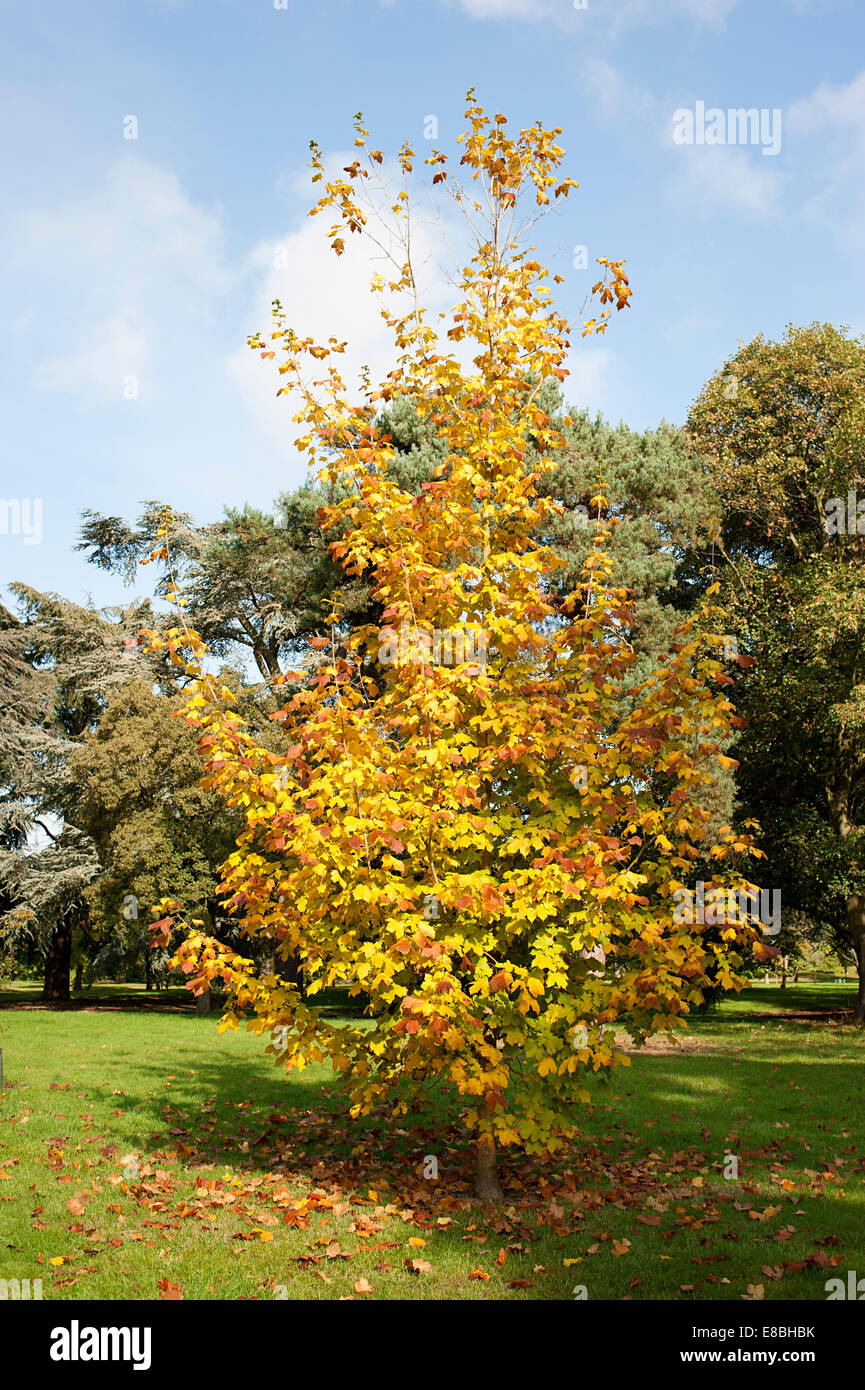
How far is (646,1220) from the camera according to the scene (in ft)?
19.6

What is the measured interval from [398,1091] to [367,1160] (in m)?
3.12

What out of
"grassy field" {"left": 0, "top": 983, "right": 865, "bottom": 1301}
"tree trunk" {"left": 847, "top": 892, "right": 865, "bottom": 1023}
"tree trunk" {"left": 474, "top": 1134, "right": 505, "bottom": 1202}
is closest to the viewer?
"grassy field" {"left": 0, "top": 983, "right": 865, "bottom": 1301}

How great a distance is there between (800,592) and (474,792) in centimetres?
1500

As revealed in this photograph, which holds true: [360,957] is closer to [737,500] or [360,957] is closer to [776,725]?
[776,725]

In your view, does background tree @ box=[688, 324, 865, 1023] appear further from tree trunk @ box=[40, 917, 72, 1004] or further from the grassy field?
tree trunk @ box=[40, 917, 72, 1004]

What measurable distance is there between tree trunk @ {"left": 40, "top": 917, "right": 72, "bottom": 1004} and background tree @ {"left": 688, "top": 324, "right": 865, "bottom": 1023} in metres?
20.0

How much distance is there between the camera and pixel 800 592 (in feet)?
61.9

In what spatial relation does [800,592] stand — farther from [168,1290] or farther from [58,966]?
[58,966]

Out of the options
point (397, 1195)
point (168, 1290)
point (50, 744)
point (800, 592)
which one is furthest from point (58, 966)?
point (168, 1290)

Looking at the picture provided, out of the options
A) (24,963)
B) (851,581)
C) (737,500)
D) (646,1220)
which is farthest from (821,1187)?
(24,963)

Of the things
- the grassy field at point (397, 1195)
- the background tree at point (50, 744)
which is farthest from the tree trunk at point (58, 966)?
the grassy field at point (397, 1195)

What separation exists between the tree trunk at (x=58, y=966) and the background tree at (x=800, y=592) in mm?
20038

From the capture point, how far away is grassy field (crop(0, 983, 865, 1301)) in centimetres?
503

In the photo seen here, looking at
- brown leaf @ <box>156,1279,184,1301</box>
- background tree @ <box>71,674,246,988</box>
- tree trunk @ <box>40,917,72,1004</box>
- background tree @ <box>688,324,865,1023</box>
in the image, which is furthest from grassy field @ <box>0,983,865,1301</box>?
tree trunk @ <box>40,917,72,1004</box>
